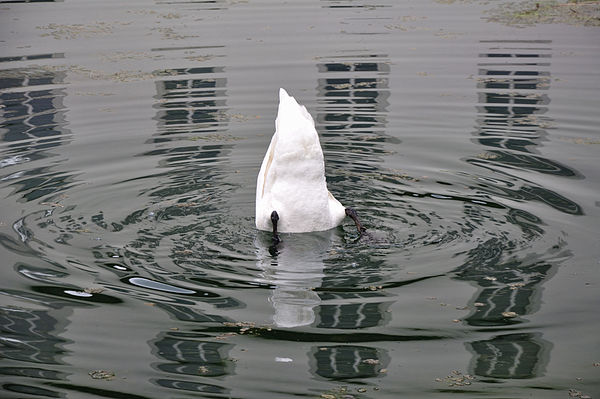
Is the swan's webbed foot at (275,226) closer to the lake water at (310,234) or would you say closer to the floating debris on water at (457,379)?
the lake water at (310,234)

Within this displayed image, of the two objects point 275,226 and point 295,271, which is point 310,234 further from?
point 295,271

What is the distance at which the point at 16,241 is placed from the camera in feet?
23.8

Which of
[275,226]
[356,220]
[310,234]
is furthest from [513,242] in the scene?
[275,226]

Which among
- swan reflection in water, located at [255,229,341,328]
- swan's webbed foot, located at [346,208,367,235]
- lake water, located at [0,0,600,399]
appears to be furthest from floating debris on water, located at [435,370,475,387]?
swan's webbed foot, located at [346,208,367,235]

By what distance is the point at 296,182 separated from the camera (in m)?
7.17

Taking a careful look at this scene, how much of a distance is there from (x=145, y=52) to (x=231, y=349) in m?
9.41

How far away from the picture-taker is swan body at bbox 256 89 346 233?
23.0 feet

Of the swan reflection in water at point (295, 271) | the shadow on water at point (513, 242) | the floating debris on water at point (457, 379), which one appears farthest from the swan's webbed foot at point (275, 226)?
the floating debris on water at point (457, 379)

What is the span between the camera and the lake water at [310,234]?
5488mm

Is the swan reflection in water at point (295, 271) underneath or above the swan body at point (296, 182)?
underneath

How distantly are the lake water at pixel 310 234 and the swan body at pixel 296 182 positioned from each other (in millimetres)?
145

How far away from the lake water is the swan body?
14cm

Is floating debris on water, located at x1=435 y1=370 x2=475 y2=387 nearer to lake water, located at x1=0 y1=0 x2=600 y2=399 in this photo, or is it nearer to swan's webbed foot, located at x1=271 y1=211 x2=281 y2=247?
lake water, located at x1=0 y1=0 x2=600 y2=399

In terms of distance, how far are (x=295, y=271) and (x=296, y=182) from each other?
728 millimetres
